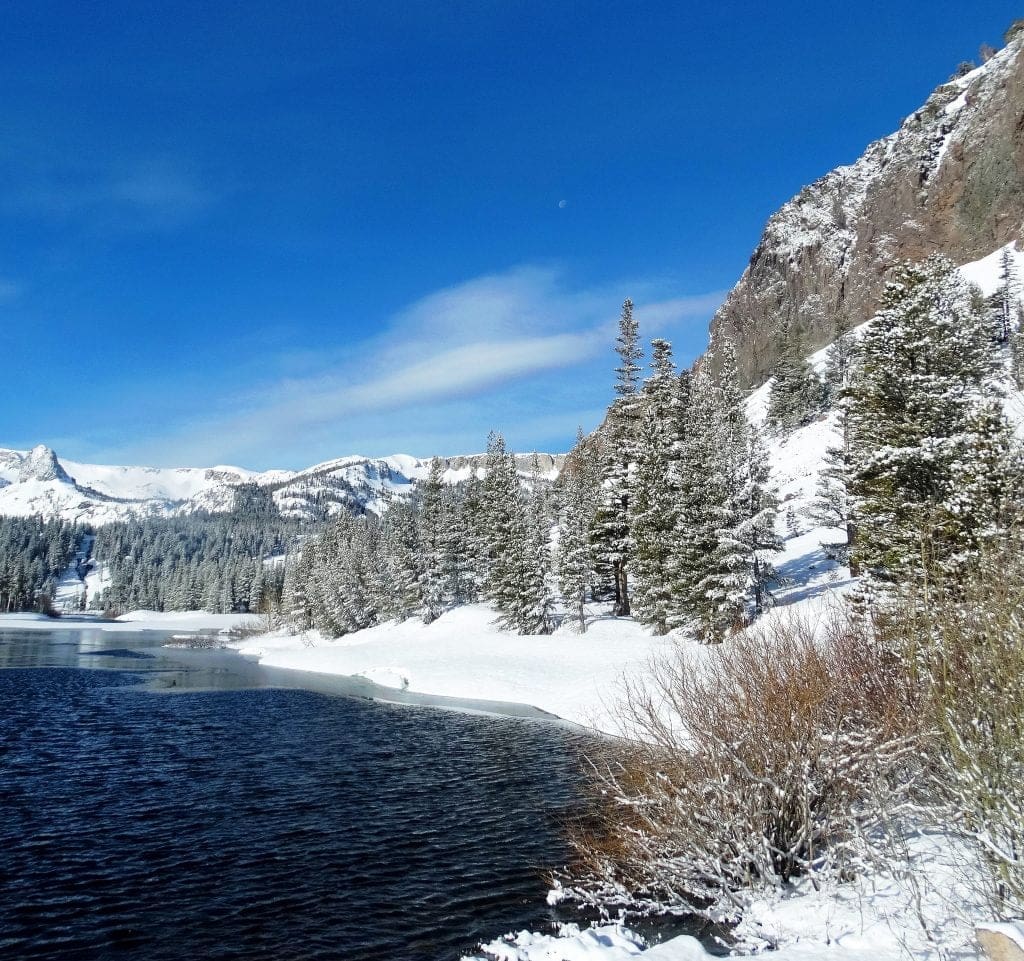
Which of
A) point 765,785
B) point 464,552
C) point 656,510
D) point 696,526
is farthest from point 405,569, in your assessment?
point 765,785

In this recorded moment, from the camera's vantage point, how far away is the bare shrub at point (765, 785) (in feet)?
33.6

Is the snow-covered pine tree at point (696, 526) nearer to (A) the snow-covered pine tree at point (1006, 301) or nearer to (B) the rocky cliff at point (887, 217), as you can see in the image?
(A) the snow-covered pine tree at point (1006, 301)

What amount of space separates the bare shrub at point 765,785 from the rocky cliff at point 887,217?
324ft

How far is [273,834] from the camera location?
15227 millimetres

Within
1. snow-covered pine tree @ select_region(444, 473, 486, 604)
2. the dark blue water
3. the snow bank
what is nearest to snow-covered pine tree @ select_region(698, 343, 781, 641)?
the dark blue water

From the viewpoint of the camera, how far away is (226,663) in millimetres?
60062

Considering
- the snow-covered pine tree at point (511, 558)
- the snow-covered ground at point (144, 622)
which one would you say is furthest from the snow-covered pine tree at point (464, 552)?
the snow-covered ground at point (144, 622)

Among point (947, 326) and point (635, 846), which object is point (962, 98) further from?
point (635, 846)

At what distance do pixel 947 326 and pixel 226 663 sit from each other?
193 feet

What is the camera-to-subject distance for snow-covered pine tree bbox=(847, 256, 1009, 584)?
20.8 m

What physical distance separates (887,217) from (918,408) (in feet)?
393

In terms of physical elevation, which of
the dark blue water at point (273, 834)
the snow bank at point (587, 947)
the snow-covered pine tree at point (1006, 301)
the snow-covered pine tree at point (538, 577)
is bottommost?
the dark blue water at point (273, 834)

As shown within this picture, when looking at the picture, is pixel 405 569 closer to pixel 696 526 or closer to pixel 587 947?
pixel 696 526

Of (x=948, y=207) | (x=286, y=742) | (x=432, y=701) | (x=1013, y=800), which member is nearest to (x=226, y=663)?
(x=432, y=701)
